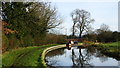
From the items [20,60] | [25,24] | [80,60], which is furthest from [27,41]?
[20,60]

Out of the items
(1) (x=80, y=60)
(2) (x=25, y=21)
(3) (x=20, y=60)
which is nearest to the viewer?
(3) (x=20, y=60)

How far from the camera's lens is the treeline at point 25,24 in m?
18.8

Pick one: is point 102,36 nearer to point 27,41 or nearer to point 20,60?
point 27,41

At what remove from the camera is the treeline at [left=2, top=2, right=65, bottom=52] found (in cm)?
1884

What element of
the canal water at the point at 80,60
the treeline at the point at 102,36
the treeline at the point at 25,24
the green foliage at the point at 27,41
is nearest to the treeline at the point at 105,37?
the treeline at the point at 102,36

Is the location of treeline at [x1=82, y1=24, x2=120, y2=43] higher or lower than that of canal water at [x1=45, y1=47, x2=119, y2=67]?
lower

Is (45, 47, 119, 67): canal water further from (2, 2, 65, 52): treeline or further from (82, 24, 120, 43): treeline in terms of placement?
(82, 24, 120, 43): treeline

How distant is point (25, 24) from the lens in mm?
23656

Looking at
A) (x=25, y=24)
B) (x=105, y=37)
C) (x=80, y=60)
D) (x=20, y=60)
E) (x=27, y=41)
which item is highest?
(x=25, y=24)

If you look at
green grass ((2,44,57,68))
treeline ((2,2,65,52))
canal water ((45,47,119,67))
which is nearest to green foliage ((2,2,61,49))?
treeline ((2,2,65,52))

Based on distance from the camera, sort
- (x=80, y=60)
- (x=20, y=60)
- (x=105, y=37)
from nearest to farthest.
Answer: (x=20, y=60) < (x=80, y=60) < (x=105, y=37)

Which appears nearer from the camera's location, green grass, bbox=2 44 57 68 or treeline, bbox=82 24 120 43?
green grass, bbox=2 44 57 68

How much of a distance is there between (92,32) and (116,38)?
352 inches

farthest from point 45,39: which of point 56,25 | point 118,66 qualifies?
point 118,66
